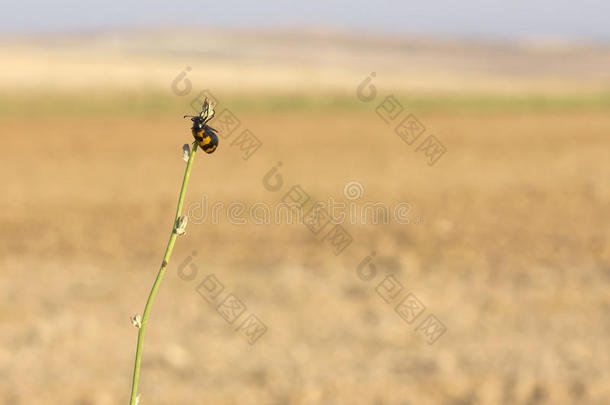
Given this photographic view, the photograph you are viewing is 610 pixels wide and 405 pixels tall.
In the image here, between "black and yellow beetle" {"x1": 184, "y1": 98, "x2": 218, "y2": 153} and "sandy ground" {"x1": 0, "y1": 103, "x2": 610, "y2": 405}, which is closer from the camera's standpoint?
"black and yellow beetle" {"x1": 184, "y1": 98, "x2": 218, "y2": 153}

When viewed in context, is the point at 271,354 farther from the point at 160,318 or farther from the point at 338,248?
the point at 338,248

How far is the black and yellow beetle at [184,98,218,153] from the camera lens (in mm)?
1285

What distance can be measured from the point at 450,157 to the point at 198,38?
578 feet

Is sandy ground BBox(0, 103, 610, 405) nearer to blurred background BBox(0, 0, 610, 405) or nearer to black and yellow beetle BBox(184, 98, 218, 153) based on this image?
blurred background BBox(0, 0, 610, 405)

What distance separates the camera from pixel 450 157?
1989 centimetres

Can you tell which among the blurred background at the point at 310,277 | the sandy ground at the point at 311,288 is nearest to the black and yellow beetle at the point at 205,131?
the blurred background at the point at 310,277

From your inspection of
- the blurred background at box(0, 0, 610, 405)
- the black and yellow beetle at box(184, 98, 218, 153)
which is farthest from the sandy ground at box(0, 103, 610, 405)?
the black and yellow beetle at box(184, 98, 218, 153)

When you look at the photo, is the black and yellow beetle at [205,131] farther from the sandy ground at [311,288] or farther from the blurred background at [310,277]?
the sandy ground at [311,288]

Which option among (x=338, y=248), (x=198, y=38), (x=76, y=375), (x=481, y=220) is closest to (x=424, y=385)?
(x=76, y=375)

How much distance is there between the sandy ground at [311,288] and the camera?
6105mm

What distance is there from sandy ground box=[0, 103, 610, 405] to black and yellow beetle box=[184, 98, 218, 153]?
478 centimetres

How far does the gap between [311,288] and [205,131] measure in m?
7.59

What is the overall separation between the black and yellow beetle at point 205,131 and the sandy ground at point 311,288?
478cm

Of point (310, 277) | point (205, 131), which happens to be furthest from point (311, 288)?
point (205, 131)
